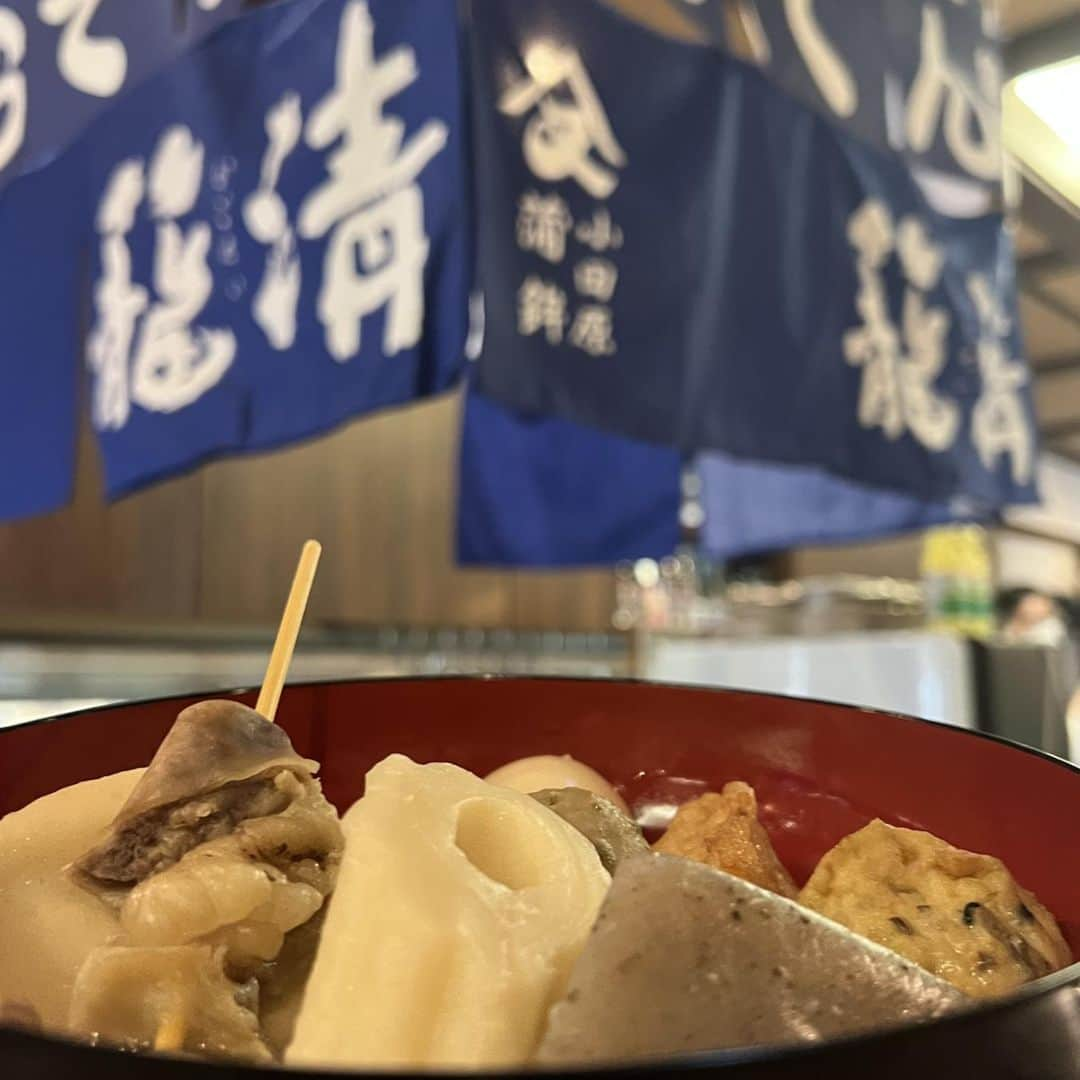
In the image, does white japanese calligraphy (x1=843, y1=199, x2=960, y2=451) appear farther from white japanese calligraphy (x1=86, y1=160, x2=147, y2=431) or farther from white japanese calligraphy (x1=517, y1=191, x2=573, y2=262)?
white japanese calligraphy (x1=86, y1=160, x2=147, y2=431)

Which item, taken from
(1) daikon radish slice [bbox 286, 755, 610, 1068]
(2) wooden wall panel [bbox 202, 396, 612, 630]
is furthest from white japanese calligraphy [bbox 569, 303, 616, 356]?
(2) wooden wall panel [bbox 202, 396, 612, 630]

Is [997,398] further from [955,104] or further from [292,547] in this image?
[292,547]

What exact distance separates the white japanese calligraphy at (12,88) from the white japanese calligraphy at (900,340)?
1658 mm

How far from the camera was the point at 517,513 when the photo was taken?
2.76 meters

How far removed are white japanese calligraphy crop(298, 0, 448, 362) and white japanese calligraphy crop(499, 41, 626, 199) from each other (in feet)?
0.57

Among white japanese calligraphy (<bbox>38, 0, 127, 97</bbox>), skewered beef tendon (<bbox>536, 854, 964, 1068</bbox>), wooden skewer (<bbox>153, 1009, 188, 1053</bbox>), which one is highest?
white japanese calligraphy (<bbox>38, 0, 127, 97</bbox>)

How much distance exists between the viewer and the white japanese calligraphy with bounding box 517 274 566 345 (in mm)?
1717

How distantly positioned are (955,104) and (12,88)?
6.63 ft

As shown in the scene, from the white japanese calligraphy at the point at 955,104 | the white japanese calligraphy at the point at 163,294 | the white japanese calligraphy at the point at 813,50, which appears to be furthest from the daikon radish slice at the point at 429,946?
the white japanese calligraphy at the point at 955,104

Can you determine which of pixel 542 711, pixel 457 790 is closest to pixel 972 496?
pixel 542 711

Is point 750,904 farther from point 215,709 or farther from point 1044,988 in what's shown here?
point 215,709

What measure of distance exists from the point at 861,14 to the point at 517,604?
86.3 inches

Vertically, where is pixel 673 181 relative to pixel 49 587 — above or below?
above

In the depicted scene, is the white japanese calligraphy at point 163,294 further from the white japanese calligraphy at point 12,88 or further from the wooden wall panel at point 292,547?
the wooden wall panel at point 292,547
